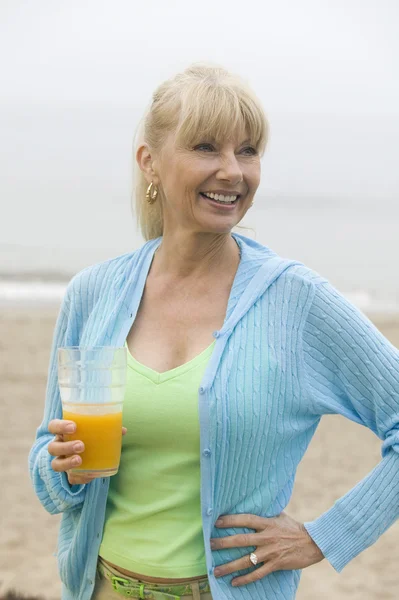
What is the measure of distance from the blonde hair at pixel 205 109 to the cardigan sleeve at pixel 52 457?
1.70 ft

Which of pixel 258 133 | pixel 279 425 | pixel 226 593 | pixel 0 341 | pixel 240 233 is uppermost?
pixel 258 133

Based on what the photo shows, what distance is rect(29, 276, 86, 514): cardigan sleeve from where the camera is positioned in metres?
2.22

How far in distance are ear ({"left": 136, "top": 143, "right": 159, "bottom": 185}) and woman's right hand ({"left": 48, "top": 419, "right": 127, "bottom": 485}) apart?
2.58 ft

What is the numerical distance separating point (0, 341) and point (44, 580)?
931 cm

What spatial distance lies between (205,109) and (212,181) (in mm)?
180

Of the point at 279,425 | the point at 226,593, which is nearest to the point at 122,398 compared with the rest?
the point at 279,425

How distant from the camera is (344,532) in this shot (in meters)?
2.18

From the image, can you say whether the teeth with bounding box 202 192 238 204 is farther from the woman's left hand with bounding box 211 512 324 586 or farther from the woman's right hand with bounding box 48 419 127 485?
the woman's left hand with bounding box 211 512 324 586

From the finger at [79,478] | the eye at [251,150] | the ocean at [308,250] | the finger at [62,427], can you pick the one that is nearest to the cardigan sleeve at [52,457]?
the finger at [79,478]

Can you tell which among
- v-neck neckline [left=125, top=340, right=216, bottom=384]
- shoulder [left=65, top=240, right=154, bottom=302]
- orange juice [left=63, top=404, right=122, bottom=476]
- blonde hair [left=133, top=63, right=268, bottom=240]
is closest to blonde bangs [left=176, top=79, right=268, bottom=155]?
blonde hair [left=133, top=63, right=268, bottom=240]

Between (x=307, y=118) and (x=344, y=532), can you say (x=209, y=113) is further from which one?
(x=307, y=118)

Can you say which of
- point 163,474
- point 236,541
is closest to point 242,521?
point 236,541

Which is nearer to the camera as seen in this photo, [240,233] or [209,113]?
[209,113]

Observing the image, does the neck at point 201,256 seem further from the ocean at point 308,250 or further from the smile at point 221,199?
the ocean at point 308,250
